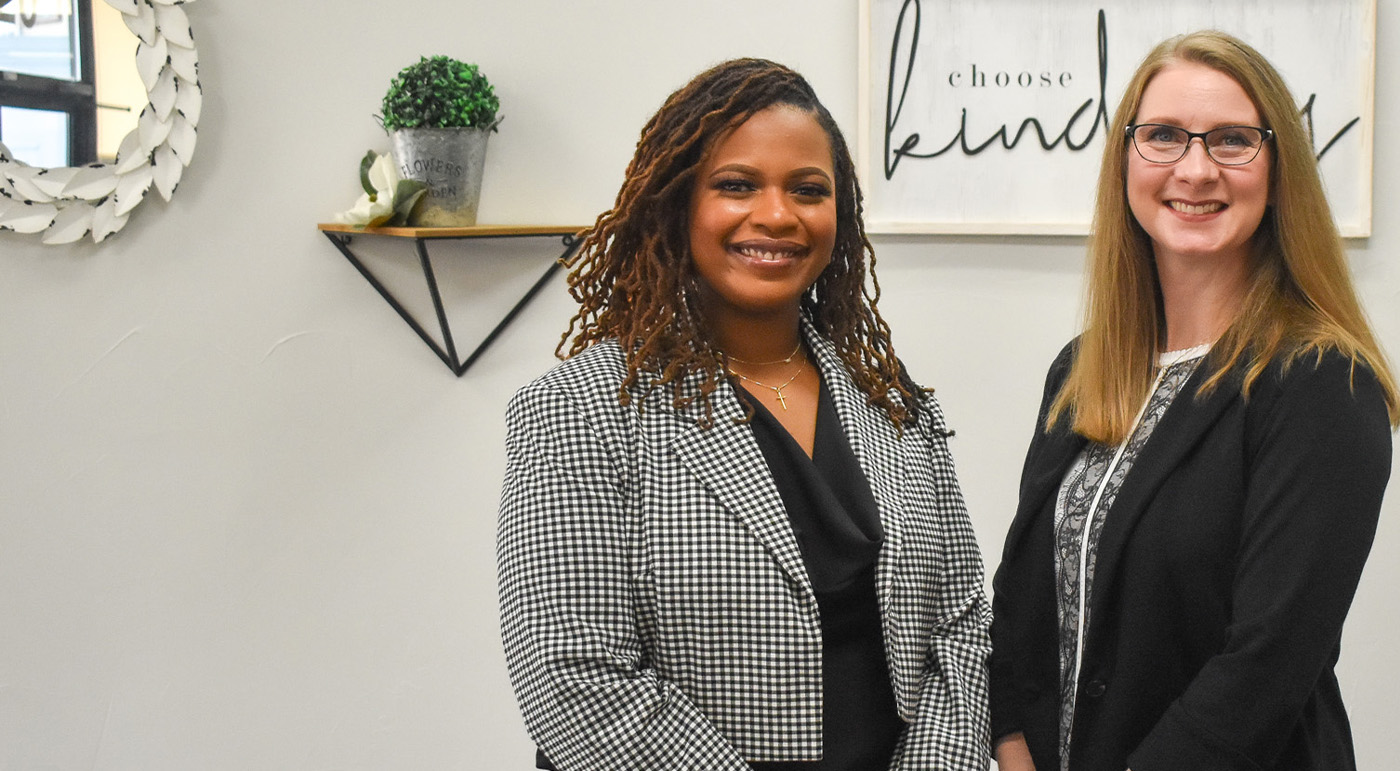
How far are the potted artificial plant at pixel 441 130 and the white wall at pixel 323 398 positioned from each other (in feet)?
0.36

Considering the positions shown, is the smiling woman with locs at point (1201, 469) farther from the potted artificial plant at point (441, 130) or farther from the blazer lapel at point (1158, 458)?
the potted artificial plant at point (441, 130)

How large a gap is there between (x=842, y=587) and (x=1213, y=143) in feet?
1.89

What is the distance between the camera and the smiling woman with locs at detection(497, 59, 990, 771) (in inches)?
39.0

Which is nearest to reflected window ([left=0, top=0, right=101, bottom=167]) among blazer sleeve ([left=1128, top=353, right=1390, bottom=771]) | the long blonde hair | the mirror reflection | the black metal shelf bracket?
the mirror reflection

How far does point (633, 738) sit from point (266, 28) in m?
1.35

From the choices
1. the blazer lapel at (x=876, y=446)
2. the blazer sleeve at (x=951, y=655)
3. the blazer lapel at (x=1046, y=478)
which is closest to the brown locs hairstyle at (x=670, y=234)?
the blazer lapel at (x=876, y=446)

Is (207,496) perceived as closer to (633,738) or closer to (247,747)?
(247,747)

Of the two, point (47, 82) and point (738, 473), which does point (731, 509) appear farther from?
point (47, 82)

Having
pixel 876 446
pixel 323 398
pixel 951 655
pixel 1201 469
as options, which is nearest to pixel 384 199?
pixel 323 398

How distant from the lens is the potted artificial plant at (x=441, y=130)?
5.70ft

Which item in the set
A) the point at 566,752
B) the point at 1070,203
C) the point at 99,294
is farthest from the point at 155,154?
the point at 1070,203

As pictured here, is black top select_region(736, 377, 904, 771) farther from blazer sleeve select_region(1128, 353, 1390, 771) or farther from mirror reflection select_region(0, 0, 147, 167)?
mirror reflection select_region(0, 0, 147, 167)

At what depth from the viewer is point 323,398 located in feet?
6.27

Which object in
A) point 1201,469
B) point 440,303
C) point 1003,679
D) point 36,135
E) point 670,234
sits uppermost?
point 36,135
